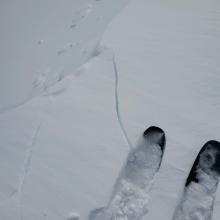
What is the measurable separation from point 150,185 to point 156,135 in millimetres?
342

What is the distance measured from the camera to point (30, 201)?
1.96 meters

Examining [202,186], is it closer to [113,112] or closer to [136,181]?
[136,181]

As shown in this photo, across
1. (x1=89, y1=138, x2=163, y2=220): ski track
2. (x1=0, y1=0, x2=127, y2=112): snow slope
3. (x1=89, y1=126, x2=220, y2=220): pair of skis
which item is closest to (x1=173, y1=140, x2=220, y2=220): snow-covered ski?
(x1=89, y1=126, x2=220, y2=220): pair of skis

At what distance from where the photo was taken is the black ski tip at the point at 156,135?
6.63 feet

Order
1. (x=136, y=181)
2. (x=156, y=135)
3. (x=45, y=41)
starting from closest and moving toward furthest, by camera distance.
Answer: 1. (x=136, y=181)
2. (x=156, y=135)
3. (x=45, y=41)

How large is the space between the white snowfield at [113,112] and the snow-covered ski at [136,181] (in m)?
0.04

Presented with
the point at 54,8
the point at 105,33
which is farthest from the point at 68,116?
the point at 54,8

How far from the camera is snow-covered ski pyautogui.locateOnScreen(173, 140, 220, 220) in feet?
5.70

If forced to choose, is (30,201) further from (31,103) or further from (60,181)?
(31,103)

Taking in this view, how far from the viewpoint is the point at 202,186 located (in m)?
1.82

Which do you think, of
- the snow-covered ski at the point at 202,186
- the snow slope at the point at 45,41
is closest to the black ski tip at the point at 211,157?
the snow-covered ski at the point at 202,186

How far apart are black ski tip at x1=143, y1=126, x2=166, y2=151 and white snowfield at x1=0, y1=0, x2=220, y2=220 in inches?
1.5

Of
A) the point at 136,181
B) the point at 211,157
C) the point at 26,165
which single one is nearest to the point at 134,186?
the point at 136,181

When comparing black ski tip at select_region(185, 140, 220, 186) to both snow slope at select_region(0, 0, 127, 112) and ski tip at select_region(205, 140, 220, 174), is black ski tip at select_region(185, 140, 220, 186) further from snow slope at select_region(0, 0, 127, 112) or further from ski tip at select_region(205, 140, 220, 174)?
snow slope at select_region(0, 0, 127, 112)
